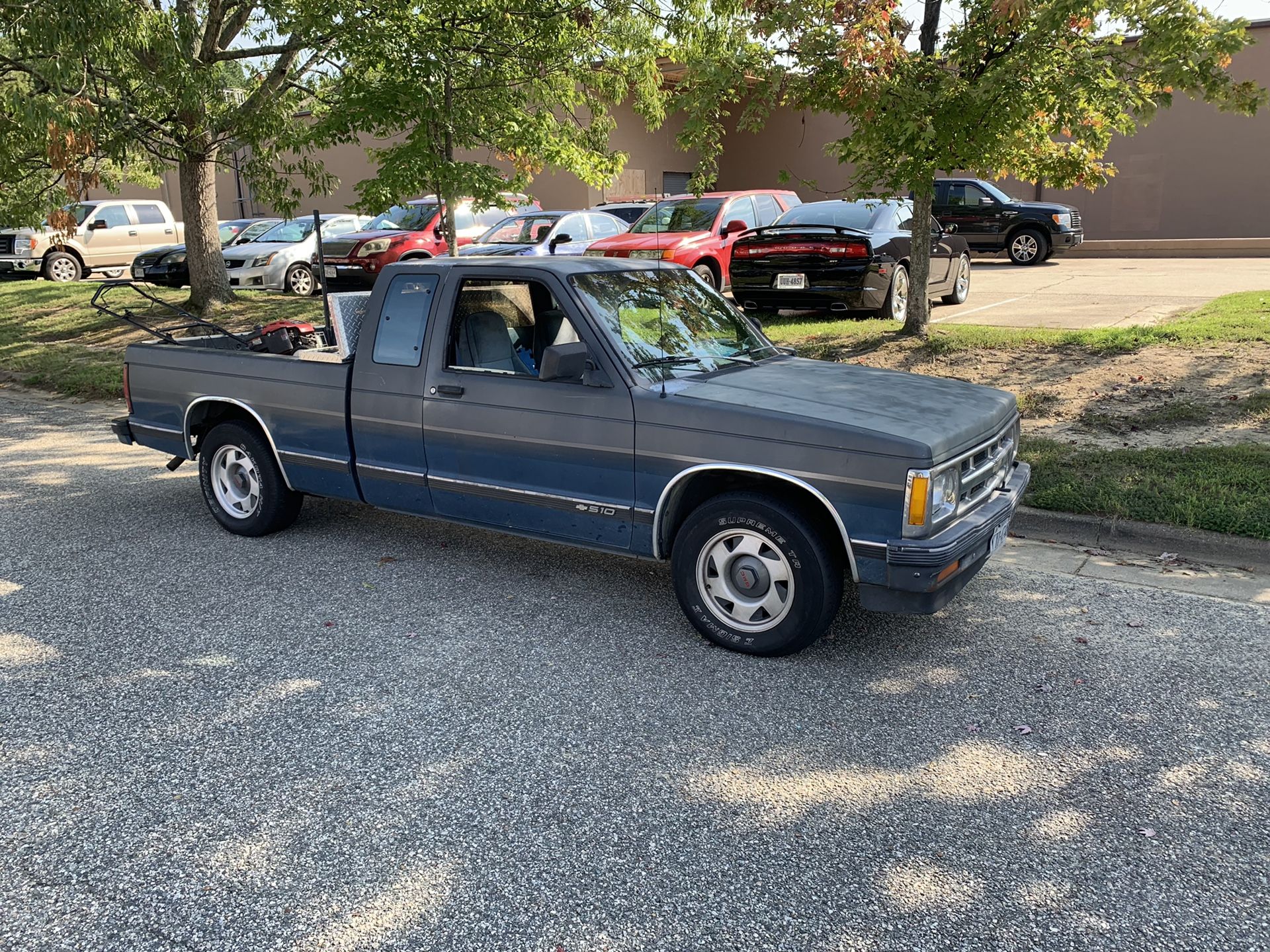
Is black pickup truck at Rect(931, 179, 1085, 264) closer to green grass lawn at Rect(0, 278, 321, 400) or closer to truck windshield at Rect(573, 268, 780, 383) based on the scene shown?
green grass lawn at Rect(0, 278, 321, 400)

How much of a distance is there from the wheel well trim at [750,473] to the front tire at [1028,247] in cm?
1898

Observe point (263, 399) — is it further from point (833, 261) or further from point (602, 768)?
point (833, 261)

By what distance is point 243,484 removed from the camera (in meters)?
6.24

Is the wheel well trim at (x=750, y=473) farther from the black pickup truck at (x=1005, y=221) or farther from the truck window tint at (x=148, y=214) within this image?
the truck window tint at (x=148, y=214)

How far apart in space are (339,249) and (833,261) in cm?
964

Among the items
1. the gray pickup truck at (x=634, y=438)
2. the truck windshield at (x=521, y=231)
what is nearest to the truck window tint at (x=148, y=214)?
the truck windshield at (x=521, y=231)

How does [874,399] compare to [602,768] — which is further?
[874,399]

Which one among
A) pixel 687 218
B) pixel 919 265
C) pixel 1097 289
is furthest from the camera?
pixel 1097 289

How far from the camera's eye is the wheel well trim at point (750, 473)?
163 inches

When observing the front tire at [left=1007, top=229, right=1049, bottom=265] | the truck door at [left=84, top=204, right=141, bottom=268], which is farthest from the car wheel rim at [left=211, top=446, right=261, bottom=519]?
the truck door at [left=84, top=204, right=141, bottom=268]

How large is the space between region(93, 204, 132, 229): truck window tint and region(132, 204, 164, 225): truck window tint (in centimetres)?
27

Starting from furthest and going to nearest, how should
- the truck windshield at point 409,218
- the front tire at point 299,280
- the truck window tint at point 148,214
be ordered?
the truck window tint at point 148,214
the truck windshield at point 409,218
the front tire at point 299,280

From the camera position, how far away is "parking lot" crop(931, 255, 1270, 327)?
12664 mm

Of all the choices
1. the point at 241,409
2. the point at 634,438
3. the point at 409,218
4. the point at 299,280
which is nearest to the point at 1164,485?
the point at 634,438
